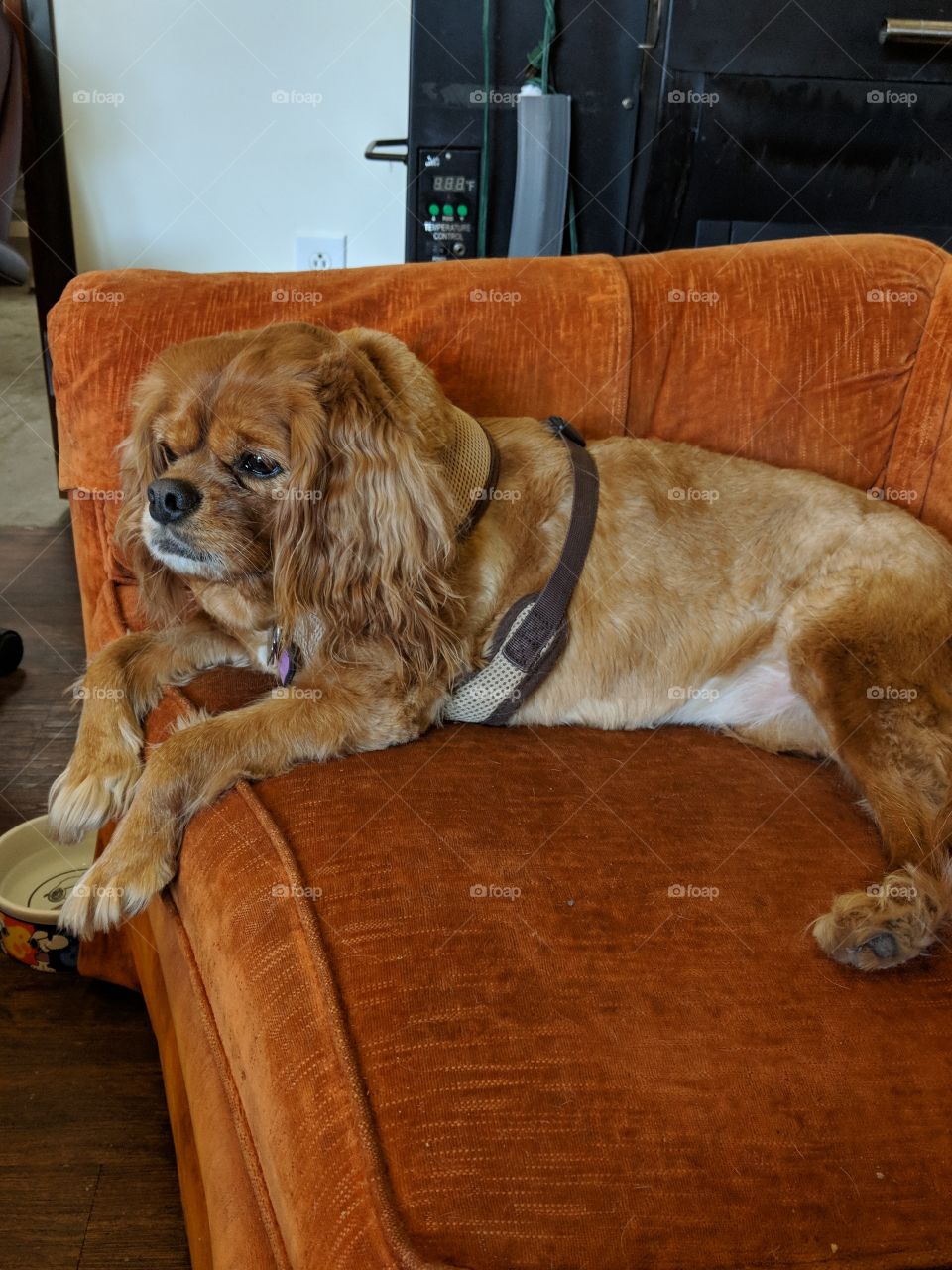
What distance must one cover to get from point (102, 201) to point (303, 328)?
9.27 feet

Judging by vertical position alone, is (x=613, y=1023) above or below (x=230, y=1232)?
above

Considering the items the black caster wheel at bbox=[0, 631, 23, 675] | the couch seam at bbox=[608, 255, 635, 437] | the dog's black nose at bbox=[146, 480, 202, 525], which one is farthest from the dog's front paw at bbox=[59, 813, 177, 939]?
the black caster wheel at bbox=[0, 631, 23, 675]

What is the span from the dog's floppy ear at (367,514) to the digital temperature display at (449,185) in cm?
199

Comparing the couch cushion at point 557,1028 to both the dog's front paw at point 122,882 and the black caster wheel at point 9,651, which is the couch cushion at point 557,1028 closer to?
the dog's front paw at point 122,882

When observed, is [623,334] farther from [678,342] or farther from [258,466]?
[258,466]

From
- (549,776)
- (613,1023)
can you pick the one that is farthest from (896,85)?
(613,1023)

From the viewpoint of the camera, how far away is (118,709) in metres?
1.98

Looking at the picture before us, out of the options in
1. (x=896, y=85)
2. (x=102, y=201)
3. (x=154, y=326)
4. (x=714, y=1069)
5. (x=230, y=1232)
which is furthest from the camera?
(x=102, y=201)

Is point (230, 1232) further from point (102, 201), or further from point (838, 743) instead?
point (102, 201)

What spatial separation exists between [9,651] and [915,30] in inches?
140

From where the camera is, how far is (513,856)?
162cm

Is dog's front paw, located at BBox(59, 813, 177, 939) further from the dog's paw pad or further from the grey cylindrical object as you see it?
the grey cylindrical object

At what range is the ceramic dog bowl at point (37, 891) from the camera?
2268 millimetres

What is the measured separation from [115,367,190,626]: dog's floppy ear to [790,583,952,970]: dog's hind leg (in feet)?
4.29
